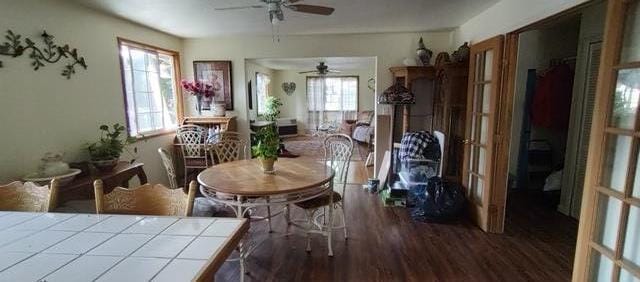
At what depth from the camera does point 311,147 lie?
7.43 m

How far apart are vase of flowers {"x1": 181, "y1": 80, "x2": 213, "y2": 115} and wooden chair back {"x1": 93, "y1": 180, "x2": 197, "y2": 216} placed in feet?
10.5

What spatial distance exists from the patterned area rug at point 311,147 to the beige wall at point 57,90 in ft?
12.6

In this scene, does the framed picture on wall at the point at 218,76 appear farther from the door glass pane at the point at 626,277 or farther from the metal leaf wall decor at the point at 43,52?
the door glass pane at the point at 626,277

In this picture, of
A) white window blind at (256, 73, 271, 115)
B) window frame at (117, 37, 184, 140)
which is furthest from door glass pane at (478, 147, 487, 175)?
white window blind at (256, 73, 271, 115)

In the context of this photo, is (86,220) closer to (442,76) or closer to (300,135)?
(442,76)

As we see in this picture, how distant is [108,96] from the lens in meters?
3.25

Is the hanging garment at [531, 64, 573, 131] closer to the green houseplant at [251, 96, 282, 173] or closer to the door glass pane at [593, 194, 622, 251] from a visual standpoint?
the door glass pane at [593, 194, 622, 251]

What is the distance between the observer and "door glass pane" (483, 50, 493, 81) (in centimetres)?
285

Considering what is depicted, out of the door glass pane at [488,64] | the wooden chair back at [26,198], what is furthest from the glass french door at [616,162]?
the wooden chair back at [26,198]

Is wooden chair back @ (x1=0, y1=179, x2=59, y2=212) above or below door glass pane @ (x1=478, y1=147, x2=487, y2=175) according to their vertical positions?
above

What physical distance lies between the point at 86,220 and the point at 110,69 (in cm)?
272

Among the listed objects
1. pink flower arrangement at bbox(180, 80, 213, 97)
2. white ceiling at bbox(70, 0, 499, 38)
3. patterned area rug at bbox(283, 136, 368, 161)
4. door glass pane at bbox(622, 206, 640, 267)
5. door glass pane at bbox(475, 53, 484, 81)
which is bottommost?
patterned area rug at bbox(283, 136, 368, 161)

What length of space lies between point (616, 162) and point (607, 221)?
1.03 feet

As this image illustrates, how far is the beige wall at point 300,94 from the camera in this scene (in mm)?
9422
